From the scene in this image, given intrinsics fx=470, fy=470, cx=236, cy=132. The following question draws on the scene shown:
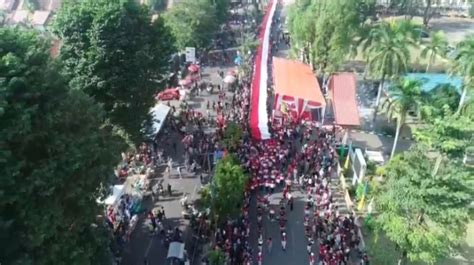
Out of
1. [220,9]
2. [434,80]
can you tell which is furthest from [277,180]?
[220,9]

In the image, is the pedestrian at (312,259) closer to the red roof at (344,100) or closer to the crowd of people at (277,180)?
the crowd of people at (277,180)

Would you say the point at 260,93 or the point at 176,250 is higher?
the point at 260,93

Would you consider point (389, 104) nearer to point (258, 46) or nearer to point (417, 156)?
point (417, 156)

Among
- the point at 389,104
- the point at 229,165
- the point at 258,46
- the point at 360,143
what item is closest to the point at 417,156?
the point at 229,165

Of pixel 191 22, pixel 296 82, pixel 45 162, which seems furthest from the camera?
pixel 191 22

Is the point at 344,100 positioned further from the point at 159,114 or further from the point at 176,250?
the point at 176,250

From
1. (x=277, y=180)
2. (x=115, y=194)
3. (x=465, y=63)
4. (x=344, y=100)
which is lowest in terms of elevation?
(x=115, y=194)
